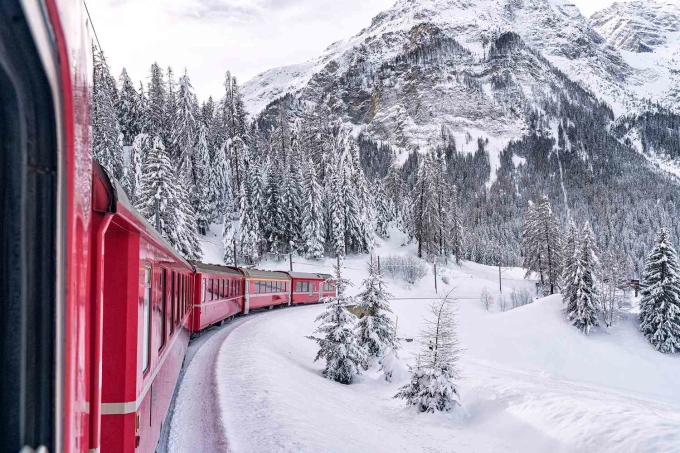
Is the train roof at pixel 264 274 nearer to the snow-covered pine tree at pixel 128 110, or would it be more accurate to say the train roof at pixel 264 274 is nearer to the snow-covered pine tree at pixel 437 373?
the snow-covered pine tree at pixel 437 373

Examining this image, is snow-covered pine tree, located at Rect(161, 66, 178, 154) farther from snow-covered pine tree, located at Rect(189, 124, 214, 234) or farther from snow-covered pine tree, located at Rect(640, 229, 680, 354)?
snow-covered pine tree, located at Rect(640, 229, 680, 354)

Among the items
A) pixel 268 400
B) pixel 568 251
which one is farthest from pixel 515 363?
pixel 268 400

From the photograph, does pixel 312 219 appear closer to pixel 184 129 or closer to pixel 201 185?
pixel 201 185

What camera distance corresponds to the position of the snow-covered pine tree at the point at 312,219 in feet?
Answer: 184

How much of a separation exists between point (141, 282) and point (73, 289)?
2888 millimetres

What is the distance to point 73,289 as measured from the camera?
1324 millimetres

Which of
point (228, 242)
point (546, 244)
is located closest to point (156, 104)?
point (228, 242)

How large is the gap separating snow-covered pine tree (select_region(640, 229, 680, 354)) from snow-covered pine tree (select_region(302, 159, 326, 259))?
3356cm

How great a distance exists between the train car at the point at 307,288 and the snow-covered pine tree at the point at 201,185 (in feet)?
76.3

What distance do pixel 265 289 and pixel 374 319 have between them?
1108cm

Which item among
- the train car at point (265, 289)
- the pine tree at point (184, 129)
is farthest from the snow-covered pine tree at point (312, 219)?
the train car at point (265, 289)

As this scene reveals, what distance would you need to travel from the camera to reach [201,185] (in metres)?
58.9

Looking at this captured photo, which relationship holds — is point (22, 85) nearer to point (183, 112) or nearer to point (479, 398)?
point (479, 398)

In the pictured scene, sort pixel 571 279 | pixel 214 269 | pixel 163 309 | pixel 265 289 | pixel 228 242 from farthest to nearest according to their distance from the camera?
1. pixel 228 242
2. pixel 571 279
3. pixel 265 289
4. pixel 214 269
5. pixel 163 309
